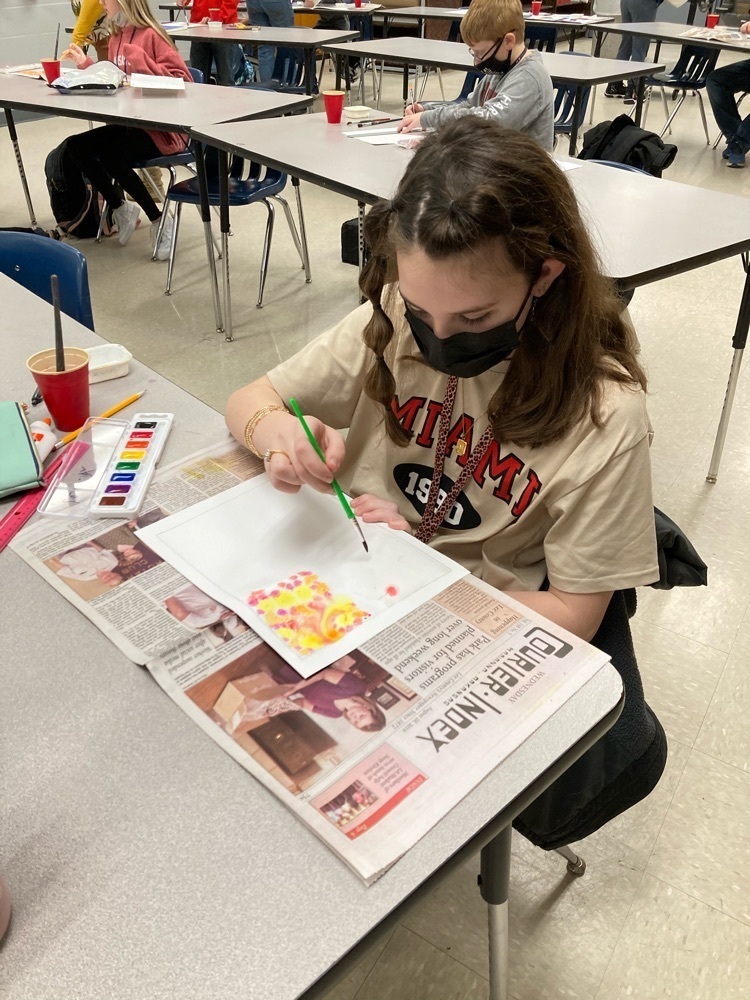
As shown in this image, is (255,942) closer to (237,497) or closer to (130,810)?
(130,810)

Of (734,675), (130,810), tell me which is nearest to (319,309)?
(734,675)

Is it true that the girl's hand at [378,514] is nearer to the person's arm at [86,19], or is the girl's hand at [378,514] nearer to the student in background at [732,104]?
the person's arm at [86,19]

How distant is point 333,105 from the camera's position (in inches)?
106

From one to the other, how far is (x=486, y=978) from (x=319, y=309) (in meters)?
2.63

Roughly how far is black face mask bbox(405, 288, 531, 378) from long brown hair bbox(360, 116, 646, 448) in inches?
1.3

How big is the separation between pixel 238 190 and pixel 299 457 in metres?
2.44

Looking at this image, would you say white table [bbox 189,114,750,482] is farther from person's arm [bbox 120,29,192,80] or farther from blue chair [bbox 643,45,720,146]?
blue chair [bbox 643,45,720,146]

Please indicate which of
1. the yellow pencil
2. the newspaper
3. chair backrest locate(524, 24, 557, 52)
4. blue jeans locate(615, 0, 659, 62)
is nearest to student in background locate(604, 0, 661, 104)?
A: blue jeans locate(615, 0, 659, 62)

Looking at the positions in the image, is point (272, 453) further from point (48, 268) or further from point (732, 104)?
point (732, 104)

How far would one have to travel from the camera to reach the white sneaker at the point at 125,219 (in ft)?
12.4

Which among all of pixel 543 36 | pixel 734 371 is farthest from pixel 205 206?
pixel 543 36

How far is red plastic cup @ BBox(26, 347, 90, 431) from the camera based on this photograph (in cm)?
104

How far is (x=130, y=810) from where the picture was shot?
60 cm

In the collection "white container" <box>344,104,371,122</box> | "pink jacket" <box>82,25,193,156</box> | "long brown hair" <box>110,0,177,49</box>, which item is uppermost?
"long brown hair" <box>110,0,177,49</box>
